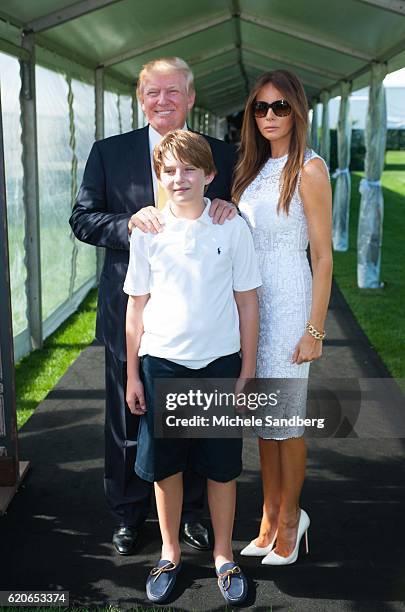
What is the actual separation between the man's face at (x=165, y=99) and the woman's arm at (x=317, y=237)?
0.51 meters

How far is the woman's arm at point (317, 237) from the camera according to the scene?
2576 millimetres

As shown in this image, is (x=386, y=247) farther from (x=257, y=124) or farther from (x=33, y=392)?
(x=257, y=124)

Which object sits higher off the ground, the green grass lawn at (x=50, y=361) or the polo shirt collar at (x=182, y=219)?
the polo shirt collar at (x=182, y=219)

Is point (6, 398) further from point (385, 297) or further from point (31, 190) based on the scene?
point (385, 297)

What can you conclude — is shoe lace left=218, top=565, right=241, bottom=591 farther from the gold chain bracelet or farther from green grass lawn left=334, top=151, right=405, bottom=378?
green grass lawn left=334, top=151, right=405, bottom=378

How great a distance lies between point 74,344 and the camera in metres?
6.40

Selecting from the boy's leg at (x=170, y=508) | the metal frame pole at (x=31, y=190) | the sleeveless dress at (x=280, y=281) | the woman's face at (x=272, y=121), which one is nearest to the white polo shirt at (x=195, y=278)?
the sleeveless dress at (x=280, y=281)

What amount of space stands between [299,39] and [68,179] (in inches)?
127

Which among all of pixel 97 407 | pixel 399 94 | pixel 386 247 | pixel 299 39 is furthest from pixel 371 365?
pixel 399 94

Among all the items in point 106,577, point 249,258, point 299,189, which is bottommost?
point 106,577

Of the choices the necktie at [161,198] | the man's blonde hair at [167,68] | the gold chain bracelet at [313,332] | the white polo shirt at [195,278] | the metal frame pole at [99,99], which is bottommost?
the gold chain bracelet at [313,332]

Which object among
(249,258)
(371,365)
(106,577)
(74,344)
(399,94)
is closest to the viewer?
(249,258)

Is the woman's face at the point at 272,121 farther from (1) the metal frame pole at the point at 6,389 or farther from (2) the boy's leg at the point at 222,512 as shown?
(1) the metal frame pole at the point at 6,389

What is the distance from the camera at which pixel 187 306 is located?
248 centimetres
